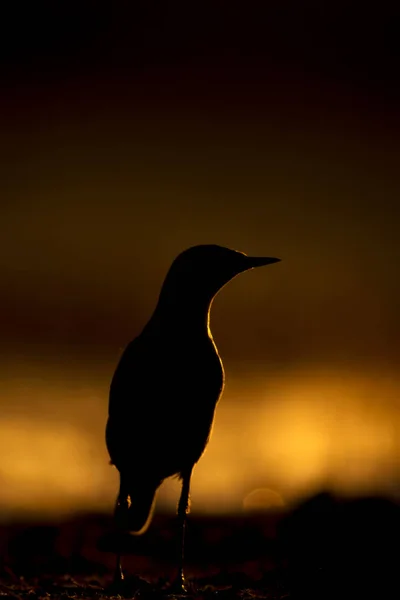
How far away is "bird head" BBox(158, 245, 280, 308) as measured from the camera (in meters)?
8.06

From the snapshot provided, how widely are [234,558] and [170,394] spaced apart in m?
2.76

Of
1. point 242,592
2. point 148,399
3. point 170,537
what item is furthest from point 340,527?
point 148,399

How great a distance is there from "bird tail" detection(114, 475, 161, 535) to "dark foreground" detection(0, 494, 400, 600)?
0.17 meters

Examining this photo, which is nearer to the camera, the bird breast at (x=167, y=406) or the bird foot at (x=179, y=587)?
the bird foot at (x=179, y=587)

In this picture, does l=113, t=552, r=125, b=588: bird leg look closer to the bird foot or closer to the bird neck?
the bird foot

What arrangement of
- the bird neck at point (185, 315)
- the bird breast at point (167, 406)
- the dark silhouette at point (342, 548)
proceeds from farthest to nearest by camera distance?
the bird neck at point (185, 315) → the bird breast at point (167, 406) → the dark silhouette at point (342, 548)

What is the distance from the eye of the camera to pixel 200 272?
808 centimetres

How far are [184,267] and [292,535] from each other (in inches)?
134

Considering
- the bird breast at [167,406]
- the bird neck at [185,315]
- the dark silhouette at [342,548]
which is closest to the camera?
the dark silhouette at [342,548]

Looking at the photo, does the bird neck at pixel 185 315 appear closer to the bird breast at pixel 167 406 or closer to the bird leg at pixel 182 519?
the bird breast at pixel 167 406

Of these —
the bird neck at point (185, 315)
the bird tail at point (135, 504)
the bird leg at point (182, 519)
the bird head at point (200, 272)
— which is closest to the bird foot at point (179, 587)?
the bird leg at point (182, 519)

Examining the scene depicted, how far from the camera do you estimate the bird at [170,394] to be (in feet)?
25.5

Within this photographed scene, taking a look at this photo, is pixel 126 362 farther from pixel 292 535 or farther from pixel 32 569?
pixel 292 535

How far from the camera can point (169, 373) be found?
7766mm
